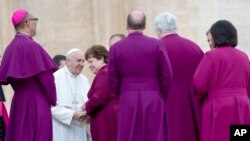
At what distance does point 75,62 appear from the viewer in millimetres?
14750

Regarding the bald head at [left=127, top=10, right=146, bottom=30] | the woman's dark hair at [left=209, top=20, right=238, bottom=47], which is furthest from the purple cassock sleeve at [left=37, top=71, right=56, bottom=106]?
the woman's dark hair at [left=209, top=20, right=238, bottom=47]

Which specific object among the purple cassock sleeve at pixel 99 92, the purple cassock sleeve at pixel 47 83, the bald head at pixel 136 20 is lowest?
the purple cassock sleeve at pixel 99 92

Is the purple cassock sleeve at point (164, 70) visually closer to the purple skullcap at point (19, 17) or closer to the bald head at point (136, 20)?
the bald head at point (136, 20)

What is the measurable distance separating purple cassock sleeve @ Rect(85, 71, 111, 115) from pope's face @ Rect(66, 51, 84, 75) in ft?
2.52

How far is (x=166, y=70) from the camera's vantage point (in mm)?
12695

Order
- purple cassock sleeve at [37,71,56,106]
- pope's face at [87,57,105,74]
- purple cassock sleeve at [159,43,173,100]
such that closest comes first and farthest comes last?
1. purple cassock sleeve at [159,43,173,100]
2. purple cassock sleeve at [37,71,56,106]
3. pope's face at [87,57,105,74]

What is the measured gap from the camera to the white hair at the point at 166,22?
13.4 meters

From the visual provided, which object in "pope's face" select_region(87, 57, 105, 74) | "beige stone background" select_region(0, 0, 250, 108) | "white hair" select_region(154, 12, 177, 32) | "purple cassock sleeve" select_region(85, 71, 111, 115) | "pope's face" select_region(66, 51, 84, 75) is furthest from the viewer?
"beige stone background" select_region(0, 0, 250, 108)

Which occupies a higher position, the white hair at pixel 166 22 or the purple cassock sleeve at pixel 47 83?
the white hair at pixel 166 22

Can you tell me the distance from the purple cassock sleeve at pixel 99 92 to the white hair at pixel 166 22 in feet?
3.25

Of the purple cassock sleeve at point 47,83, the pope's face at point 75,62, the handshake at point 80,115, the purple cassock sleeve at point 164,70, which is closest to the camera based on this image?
the purple cassock sleeve at point 164,70

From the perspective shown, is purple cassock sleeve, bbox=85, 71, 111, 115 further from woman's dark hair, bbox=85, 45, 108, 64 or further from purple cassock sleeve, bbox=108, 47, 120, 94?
purple cassock sleeve, bbox=108, 47, 120, 94

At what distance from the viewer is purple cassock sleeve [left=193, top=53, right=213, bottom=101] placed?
12688 millimetres

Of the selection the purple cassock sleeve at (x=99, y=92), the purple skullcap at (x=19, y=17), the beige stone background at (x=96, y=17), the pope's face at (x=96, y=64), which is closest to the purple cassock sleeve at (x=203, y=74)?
the purple cassock sleeve at (x=99, y=92)
